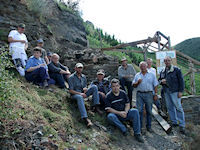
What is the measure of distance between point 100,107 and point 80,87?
3.25 feet

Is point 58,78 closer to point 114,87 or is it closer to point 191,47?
point 114,87

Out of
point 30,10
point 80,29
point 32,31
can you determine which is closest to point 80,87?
point 32,31

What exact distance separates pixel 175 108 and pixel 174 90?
669 millimetres

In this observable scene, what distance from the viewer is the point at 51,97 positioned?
5.32 meters

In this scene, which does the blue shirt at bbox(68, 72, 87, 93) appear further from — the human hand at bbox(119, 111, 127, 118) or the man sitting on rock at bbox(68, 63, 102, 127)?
the human hand at bbox(119, 111, 127, 118)

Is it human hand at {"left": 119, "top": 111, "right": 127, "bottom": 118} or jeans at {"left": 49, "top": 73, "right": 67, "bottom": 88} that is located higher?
jeans at {"left": 49, "top": 73, "right": 67, "bottom": 88}

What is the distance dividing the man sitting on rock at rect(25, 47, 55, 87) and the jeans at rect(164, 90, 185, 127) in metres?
3.90

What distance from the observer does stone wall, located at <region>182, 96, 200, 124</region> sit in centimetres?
839

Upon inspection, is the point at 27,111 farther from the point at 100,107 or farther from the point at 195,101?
the point at 195,101

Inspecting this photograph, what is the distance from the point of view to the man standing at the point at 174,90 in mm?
5871

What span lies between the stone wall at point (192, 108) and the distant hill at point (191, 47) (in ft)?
92.3

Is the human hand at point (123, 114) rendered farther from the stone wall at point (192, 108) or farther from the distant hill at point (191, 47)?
the distant hill at point (191, 47)

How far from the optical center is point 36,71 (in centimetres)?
557

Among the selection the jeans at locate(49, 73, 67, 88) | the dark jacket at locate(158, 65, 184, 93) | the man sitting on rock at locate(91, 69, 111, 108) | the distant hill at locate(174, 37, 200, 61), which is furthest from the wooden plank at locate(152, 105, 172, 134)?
the distant hill at locate(174, 37, 200, 61)
